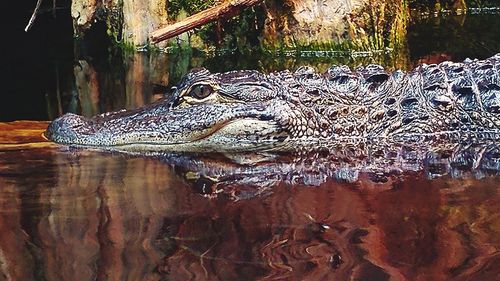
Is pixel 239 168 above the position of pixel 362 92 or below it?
below

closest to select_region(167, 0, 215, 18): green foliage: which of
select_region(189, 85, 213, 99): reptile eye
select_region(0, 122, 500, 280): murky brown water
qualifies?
select_region(189, 85, 213, 99): reptile eye

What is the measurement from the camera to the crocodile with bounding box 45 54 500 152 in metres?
4.99

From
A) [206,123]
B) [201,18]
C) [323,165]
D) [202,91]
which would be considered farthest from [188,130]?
[201,18]

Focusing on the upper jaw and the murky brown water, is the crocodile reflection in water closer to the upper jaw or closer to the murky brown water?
the murky brown water

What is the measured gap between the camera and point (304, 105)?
16.7ft

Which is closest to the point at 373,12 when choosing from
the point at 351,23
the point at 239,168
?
the point at 351,23

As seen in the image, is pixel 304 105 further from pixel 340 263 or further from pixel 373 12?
pixel 373 12

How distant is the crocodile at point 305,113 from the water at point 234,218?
0.92 feet

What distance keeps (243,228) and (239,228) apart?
0.05 ft

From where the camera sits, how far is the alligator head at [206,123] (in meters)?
4.98

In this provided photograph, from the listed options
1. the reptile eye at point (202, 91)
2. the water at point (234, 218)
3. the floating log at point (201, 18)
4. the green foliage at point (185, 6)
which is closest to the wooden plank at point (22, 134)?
the water at point (234, 218)

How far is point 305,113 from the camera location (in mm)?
5086

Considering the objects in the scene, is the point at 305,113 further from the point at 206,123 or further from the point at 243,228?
the point at 243,228

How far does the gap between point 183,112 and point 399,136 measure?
1.42 m
